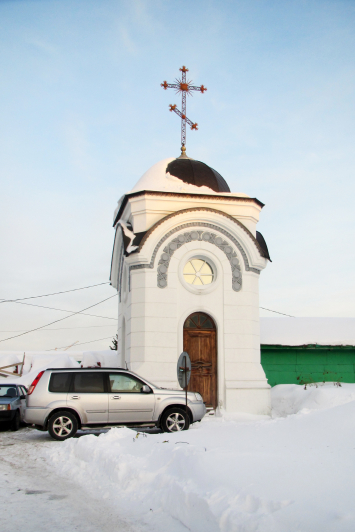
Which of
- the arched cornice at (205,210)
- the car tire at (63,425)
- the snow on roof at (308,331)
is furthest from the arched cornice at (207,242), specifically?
the car tire at (63,425)

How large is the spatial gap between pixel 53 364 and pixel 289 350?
42.7 ft

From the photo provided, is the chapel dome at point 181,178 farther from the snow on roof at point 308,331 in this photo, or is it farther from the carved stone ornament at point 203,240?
the snow on roof at point 308,331

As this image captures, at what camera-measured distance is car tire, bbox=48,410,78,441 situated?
443 inches

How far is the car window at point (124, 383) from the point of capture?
11.9 meters

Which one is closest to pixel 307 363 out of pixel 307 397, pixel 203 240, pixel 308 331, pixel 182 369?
pixel 308 331

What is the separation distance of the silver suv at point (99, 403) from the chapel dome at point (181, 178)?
26.1 feet

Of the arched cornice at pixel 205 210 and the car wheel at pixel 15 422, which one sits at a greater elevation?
the arched cornice at pixel 205 210

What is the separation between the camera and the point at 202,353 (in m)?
16.4

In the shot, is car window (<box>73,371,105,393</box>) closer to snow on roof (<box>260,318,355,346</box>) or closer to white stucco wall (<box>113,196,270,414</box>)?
white stucco wall (<box>113,196,270,414</box>)

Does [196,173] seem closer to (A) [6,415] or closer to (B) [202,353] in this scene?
(B) [202,353]

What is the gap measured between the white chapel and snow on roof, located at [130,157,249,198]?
13cm

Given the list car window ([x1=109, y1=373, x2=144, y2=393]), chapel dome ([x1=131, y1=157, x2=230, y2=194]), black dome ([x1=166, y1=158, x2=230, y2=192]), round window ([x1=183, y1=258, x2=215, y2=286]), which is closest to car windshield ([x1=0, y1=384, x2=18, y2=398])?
car window ([x1=109, y1=373, x2=144, y2=393])

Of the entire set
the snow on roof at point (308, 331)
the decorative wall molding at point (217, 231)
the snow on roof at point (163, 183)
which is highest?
the snow on roof at point (163, 183)

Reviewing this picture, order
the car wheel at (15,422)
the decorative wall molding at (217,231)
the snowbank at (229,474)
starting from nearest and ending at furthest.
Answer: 1. the snowbank at (229,474)
2. the car wheel at (15,422)
3. the decorative wall molding at (217,231)
